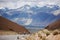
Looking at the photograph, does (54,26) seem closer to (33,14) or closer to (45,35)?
(45,35)

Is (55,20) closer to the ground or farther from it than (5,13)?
closer to the ground

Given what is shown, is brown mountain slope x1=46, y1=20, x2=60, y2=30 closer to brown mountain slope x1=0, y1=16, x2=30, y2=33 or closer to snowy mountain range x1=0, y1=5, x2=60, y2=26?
snowy mountain range x1=0, y1=5, x2=60, y2=26

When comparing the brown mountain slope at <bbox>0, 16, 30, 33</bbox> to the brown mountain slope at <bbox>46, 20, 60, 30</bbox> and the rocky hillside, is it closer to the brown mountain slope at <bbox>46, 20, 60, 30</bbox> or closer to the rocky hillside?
the rocky hillside

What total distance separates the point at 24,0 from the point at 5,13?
1.12 feet

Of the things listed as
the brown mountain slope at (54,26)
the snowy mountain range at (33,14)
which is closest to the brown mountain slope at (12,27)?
the snowy mountain range at (33,14)

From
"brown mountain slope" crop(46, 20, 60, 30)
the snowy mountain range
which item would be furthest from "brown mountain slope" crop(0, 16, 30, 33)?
"brown mountain slope" crop(46, 20, 60, 30)

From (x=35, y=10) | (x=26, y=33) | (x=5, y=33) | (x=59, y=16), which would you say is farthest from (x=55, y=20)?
(x=5, y=33)

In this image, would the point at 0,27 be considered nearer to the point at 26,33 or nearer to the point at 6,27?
the point at 6,27

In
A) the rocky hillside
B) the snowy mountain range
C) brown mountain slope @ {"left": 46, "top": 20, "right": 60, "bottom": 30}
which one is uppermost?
the snowy mountain range

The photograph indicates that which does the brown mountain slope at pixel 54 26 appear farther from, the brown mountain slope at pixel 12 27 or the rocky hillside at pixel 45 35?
the brown mountain slope at pixel 12 27

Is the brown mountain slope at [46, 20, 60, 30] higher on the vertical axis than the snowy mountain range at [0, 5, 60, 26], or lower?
lower

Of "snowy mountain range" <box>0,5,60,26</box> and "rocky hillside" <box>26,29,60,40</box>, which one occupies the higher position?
"snowy mountain range" <box>0,5,60,26</box>

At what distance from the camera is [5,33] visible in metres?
2.09

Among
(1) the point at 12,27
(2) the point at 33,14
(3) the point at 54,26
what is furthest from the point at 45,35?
(1) the point at 12,27
